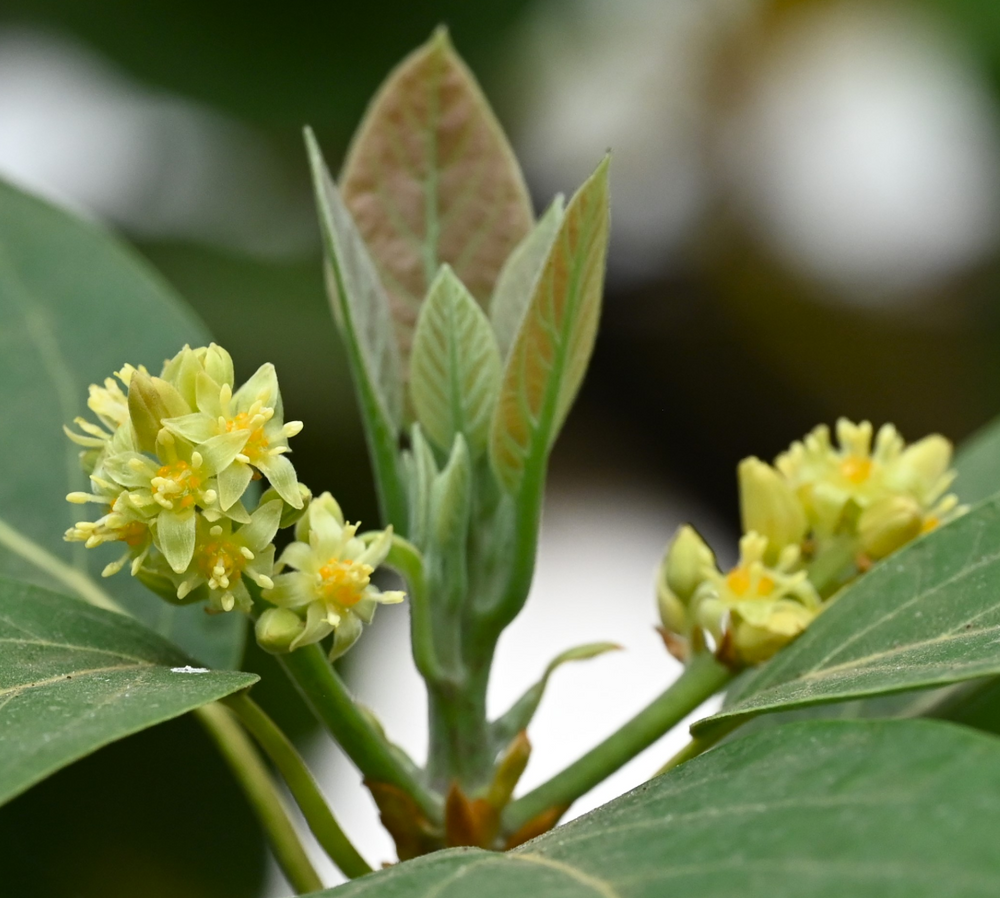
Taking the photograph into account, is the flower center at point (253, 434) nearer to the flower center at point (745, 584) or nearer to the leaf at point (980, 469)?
the flower center at point (745, 584)

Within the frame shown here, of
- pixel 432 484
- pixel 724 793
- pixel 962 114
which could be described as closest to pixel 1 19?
pixel 432 484

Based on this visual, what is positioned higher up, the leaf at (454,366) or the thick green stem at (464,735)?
the leaf at (454,366)

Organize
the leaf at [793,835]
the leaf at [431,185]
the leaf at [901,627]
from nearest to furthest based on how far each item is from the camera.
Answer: the leaf at [793,835] → the leaf at [901,627] → the leaf at [431,185]

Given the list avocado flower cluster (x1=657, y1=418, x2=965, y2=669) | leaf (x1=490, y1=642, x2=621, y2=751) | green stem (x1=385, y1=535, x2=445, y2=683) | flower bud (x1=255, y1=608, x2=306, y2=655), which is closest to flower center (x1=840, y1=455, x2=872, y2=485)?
avocado flower cluster (x1=657, y1=418, x2=965, y2=669)

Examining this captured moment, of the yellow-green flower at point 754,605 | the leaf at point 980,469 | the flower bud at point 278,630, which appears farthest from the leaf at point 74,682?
the leaf at point 980,469

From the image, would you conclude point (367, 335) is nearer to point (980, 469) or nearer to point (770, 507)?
point (770, 507)

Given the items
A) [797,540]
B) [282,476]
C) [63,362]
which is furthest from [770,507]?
[63,362]

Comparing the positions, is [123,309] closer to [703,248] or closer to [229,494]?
[229,494]
